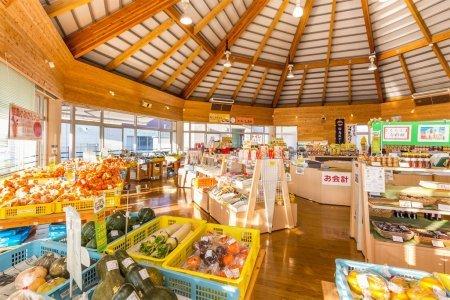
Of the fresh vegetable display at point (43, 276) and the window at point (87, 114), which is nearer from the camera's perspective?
the fresh vegetable display at point (43, 276)

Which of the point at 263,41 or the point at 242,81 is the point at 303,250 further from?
the point at 242,81

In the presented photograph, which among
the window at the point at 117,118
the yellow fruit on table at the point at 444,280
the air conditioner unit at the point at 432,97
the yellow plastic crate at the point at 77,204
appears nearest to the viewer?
the yellow fruit on table at the point at 444,280

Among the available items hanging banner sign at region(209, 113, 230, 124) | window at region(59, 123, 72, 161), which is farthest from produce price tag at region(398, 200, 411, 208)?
hanging banner sign at region(209, 113, 230, 124)

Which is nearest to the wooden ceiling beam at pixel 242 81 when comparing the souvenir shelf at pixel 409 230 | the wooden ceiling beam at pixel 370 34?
the wooden ceiling beam at pixel 370 34

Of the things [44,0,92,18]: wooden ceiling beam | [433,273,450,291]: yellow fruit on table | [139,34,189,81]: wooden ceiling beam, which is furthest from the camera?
[139,34,189,81]: wooden ceiling beam

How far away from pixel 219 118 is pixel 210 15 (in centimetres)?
650

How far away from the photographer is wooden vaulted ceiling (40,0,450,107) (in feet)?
21.3

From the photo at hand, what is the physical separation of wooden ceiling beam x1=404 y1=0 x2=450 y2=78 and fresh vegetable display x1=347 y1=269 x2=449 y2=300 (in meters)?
9.10

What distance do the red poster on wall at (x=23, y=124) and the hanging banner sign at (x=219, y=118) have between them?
29.4 feet

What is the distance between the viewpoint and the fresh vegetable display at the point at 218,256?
72.0 inches

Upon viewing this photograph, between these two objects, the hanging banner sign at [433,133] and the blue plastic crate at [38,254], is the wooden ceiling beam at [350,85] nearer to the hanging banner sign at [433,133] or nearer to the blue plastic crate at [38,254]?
the hanging banner sign at [433,133]

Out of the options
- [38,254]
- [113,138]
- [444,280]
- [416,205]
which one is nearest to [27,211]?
[38,254]

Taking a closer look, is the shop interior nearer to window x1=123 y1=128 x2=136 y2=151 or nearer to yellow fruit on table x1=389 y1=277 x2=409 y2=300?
yellow fruit on table x1=389 y1=277 x2=409 y2=300

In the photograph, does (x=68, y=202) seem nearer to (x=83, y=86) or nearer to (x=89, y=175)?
(x=89, y=175)
